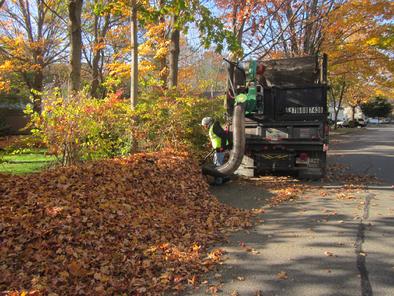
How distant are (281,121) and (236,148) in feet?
6.98

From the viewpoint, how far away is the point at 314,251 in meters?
5.42

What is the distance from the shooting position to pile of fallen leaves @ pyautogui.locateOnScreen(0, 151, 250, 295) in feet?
14.4

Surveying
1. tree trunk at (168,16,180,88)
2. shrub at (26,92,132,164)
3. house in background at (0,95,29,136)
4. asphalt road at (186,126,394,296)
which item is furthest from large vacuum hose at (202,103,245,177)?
house in background at (0,95,29,136)

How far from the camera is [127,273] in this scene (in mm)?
4648

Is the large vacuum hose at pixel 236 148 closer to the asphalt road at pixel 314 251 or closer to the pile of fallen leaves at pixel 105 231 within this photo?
the asphalt road at pixel 314 251

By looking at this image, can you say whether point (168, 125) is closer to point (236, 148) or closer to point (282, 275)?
point (236, 148)

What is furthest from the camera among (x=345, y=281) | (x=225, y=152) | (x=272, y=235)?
(x=225, y=152)

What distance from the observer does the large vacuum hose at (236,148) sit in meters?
10.2

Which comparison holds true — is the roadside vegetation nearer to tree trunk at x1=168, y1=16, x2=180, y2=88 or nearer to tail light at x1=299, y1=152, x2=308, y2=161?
tree trunk at x1=168, y1=16, x2=180, y2=88

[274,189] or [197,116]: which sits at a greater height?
[197,116]

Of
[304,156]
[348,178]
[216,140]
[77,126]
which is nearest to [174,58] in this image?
[216,140]

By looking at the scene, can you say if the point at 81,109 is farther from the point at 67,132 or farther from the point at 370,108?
the point at 370,108

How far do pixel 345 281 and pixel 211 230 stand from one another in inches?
97.4

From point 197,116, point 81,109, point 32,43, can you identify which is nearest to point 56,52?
point 32,43
